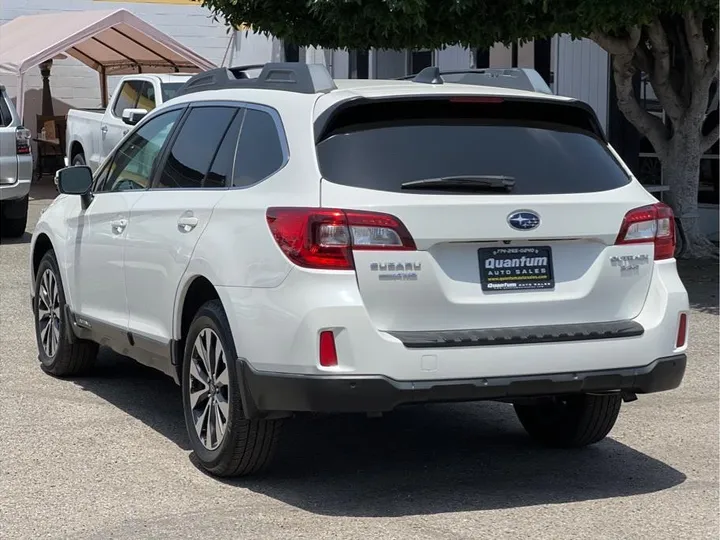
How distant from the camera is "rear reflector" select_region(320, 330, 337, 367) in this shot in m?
5.39

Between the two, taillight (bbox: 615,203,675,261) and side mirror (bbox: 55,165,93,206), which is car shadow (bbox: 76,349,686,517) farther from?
side mirror (bbox: 55,165,93,206)

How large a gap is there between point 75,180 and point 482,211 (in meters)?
2.84

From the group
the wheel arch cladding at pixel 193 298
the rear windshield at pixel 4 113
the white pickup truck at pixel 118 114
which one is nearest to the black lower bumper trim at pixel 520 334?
the wheel arch cladding at pixel 193 298

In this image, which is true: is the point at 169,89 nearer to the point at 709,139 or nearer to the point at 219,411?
the point at 709,139

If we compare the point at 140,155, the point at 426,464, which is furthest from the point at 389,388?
the point at 140,155

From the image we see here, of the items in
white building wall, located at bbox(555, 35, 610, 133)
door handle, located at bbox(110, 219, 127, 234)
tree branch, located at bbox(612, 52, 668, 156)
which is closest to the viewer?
door handle, located at bbox(110, 219, 127, 234)

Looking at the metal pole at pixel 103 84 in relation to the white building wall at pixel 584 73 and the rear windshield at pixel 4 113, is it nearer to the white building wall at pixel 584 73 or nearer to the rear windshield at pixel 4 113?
the rear windshield at pixel 4 113

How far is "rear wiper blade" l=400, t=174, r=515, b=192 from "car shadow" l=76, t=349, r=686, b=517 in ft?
4.33

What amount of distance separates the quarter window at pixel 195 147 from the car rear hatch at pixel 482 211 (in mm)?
915

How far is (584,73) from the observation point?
1831 cm

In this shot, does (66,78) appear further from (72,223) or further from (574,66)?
(72,223)

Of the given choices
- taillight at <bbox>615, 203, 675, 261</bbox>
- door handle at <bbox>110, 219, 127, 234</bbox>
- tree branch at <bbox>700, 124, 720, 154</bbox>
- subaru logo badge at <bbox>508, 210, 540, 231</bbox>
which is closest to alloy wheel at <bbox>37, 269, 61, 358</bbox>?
door handle at <bbox>110, 219, 127, 234</bbox>

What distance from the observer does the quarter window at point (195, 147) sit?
647 centimetres

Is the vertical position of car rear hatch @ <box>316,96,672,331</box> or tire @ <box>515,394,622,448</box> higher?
car rear hatch @ <box>316,96,672,331</box>
